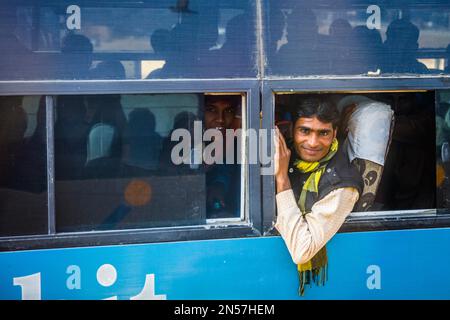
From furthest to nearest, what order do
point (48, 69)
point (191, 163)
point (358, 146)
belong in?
point (358, 146), point (191, 163), point (48, 69)

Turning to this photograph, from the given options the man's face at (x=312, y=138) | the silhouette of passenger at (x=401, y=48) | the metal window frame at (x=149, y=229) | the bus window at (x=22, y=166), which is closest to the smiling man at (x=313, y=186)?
the man's face at (x=312, y=138)

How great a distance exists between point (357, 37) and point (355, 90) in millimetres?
244

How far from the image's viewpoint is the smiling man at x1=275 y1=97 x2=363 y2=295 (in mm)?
2480

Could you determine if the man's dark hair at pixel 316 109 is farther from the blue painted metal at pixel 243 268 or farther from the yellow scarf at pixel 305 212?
the blue painted metal at pixel 243 268

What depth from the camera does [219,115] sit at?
2502 millimetres

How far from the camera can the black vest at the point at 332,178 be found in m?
2.56

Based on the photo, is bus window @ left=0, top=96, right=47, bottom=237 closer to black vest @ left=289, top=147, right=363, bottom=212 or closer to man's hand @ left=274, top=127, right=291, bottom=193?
man's hand @ left=274, top=127, right=291, bottom=193

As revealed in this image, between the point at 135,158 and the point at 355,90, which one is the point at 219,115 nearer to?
the point at 135,158

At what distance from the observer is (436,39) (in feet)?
8.45

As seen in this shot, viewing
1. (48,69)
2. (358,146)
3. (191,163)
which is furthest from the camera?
(358,146)
